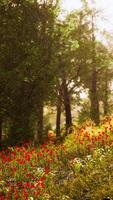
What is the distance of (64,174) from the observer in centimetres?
1240

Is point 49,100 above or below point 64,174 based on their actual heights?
above

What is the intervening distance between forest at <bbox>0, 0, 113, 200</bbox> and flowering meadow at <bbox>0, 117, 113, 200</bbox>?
24 millimetres

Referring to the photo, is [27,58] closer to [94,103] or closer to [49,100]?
[49,100]

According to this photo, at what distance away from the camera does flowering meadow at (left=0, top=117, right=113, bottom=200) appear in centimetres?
1020

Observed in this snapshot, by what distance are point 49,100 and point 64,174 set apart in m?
16.1

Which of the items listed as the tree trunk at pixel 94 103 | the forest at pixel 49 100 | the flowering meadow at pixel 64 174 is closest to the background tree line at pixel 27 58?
the forest at pixel 49 100

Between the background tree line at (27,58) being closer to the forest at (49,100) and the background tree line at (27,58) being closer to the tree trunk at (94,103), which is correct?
the forest at (49,100)

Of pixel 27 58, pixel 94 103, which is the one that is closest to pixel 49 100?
pixel 27 58

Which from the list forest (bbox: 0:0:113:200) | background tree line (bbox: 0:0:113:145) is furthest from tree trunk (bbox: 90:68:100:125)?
background tree line (bbox: 0:0:113:145)

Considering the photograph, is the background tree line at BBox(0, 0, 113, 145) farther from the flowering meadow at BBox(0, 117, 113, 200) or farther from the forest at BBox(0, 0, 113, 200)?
the flowering meadow at BBox(0, 117, 113, 200)

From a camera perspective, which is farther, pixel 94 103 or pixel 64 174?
pixel 94 103

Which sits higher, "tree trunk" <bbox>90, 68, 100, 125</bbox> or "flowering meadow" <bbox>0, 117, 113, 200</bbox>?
"tree trunk" <bbox>90, 68, 100, 125</bbox>

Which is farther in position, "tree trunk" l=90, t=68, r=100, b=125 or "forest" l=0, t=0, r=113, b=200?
"tree trunk" l=90, t=68, r=100, b=125

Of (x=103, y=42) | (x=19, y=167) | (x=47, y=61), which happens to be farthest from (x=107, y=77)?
(x=19, y=167)
